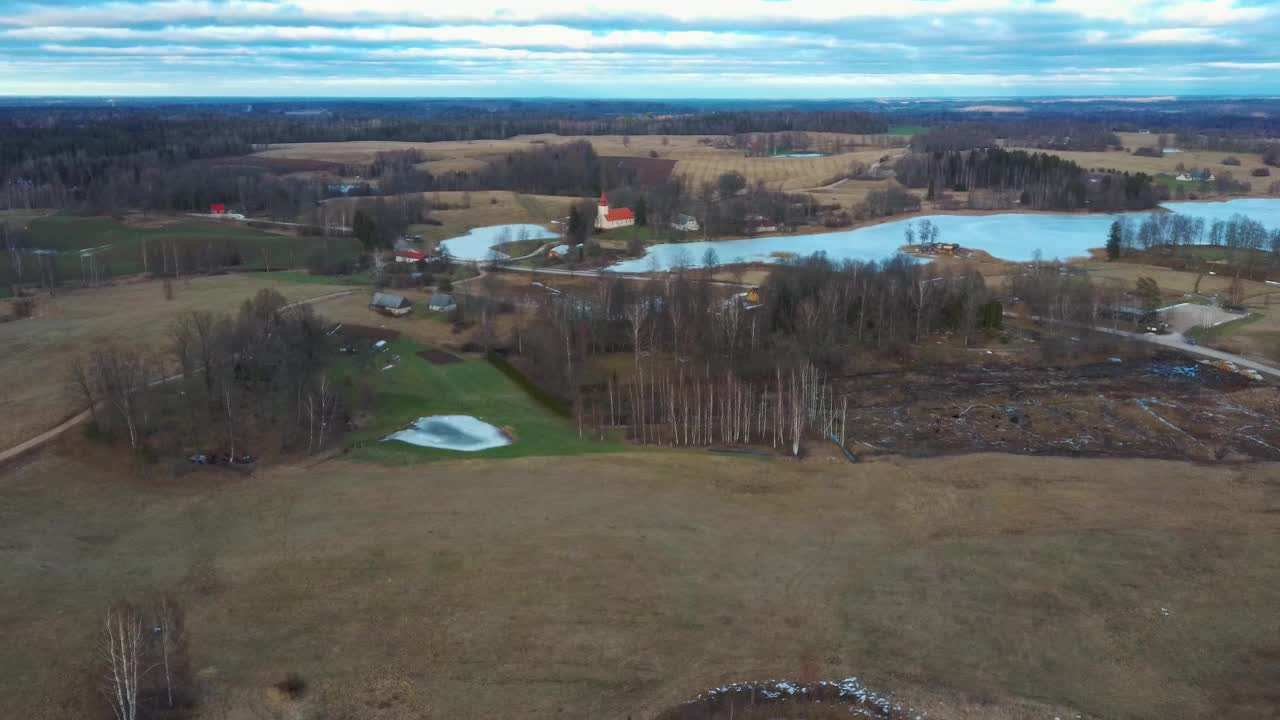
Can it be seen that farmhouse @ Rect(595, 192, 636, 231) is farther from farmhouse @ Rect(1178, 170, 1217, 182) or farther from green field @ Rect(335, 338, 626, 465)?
farmhouse @ Rect(1178, 170, 1217, 182)

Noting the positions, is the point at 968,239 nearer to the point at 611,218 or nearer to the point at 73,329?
the point at 611,218

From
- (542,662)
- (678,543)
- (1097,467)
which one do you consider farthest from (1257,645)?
(542,662)

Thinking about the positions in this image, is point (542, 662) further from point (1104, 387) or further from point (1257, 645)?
point (1104, 387)

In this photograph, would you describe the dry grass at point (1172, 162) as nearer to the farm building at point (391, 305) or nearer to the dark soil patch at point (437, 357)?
the farm building at point (391, 305)

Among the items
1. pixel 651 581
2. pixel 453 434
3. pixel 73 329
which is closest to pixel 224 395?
pixel 453 434

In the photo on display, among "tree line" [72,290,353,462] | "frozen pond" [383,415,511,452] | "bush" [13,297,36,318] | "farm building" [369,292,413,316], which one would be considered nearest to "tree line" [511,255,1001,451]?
"frozen pond" [383,415,511,452]

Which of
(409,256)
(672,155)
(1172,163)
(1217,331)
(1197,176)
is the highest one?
(672,155)

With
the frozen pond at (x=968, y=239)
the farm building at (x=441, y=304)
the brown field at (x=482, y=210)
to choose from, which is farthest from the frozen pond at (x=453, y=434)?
the brown field at (x=482, y=210)
